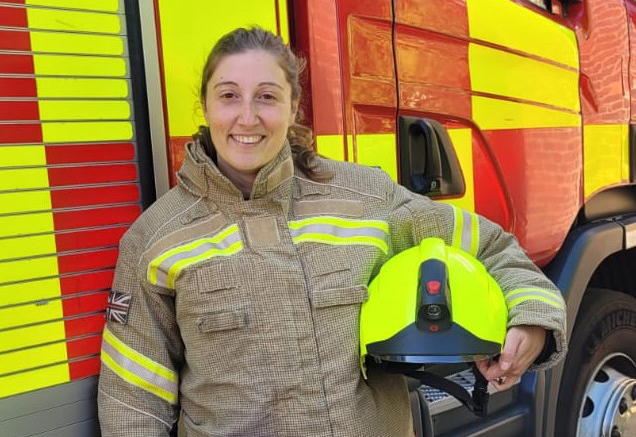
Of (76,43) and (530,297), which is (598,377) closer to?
(530,297)

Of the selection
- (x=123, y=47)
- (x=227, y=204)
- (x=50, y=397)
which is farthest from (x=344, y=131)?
(x=50, y=397)

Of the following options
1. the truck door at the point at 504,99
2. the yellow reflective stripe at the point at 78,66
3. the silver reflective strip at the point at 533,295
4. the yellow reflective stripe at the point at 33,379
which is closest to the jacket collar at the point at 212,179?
the yellow reflective stripe at the point at 78,66

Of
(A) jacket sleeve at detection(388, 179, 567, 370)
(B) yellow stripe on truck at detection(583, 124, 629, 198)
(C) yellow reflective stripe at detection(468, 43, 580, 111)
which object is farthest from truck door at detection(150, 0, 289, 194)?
(B) yellow stripe on truck at detection(583, 124, 629, 198)

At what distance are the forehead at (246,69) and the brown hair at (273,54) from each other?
0.04ft

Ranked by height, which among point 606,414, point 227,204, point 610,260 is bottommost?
point 606,414

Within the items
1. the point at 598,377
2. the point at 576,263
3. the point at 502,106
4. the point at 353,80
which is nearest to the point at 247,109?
the point at 353,80

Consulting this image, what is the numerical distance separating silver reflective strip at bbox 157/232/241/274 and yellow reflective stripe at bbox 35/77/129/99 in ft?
1.11

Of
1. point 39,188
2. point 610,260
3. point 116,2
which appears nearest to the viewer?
point 39,188

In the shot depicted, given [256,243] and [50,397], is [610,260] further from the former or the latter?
[50,397]

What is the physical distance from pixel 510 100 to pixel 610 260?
44.0 inches

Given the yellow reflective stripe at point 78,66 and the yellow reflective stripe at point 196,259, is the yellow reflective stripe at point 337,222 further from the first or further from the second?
the yellow reflective stripe at point 78,66

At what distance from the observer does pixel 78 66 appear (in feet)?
4.68

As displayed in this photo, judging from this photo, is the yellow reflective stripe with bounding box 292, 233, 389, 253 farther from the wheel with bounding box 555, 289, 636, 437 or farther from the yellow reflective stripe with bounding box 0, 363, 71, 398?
the wheel with bounding box 555, 289, 636, 437

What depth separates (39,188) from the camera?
4.51 ft
